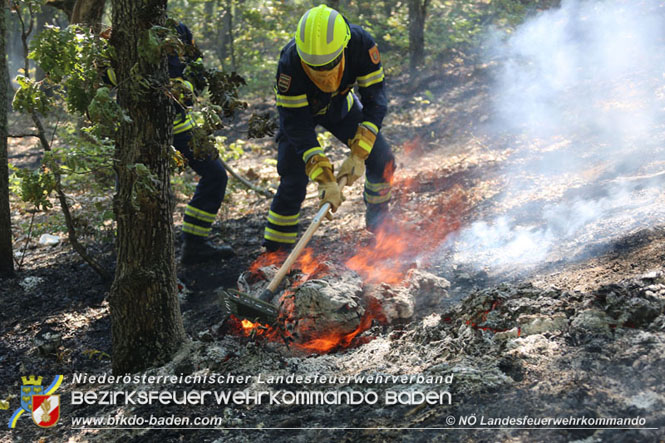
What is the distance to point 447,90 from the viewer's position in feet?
33.3

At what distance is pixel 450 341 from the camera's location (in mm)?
3027

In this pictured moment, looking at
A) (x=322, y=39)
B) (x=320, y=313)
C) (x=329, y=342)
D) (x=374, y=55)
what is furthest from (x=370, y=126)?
(x=329, y=342)

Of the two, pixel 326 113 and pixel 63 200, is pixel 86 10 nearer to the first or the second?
pixel 63 200

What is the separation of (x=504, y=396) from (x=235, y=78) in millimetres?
2642

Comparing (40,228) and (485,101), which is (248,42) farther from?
(40,228)

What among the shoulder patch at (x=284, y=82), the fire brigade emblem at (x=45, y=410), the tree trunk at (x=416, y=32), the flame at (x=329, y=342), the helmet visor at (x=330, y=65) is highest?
the tree trunk at (x=416, y=32)

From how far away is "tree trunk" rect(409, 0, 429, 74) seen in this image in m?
10.7

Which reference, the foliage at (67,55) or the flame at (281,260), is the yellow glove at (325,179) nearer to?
the flame at (281,260)

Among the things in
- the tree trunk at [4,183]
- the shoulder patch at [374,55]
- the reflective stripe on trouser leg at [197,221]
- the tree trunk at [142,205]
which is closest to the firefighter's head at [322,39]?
the shoulder patch at [374,55]

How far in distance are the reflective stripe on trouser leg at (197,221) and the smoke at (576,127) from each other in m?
2.45

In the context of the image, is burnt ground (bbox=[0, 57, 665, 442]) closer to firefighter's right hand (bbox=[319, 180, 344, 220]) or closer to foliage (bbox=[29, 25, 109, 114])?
firefighter's right hand (bbox=[319, 180, 344, 220])

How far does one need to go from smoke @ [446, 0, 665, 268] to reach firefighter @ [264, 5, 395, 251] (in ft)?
3.98

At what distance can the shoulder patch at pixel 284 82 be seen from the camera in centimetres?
412

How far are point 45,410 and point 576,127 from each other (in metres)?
6.89
